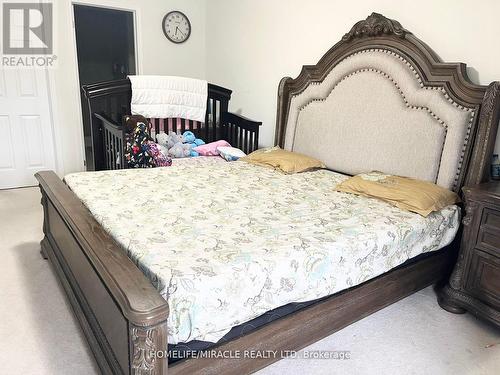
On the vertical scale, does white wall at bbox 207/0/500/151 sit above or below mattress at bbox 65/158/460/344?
above

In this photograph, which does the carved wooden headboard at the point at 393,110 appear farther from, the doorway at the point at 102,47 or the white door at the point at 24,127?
the doorway at the point at 102,47

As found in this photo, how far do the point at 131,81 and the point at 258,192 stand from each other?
1974 mm

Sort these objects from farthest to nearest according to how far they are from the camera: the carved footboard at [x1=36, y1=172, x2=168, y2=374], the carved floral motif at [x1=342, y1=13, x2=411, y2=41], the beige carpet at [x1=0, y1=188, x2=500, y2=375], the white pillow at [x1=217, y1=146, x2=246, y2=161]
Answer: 1. the white pillow at [x1=217, y1=146, x2=246, y2=161]
2. the carved floral motif at [x1=342, y1=13, x2=411, y2=41]
3. the beige carpet at [x1=0, y1=188, x2=500, y2=375]
4. the carved footboard at [x1=36, y1=172, x2=168, y2=374]

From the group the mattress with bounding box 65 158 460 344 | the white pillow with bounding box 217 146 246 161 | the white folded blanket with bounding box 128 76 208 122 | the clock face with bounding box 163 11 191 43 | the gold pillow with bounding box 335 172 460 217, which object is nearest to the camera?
the mattress with bounding box 65 158 460 344

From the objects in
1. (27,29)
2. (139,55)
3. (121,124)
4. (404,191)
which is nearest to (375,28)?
(404,191)

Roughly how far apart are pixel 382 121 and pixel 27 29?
3.55 m

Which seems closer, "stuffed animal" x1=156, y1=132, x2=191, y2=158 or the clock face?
"stuffed animal" x1=156, y1=132, x2=191, y2=158

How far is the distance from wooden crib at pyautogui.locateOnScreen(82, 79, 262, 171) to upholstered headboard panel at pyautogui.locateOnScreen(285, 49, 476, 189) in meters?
0.77

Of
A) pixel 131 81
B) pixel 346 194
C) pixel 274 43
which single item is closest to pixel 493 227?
pixel 346 194

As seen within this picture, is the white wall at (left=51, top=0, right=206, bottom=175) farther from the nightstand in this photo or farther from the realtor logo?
the nightstand

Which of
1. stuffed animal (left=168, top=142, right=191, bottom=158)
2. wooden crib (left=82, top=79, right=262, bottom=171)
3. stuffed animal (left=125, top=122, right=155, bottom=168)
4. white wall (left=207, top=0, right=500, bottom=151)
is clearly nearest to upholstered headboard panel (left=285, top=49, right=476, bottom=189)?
white wall (left=207, top=0, right=500, bottom=151)

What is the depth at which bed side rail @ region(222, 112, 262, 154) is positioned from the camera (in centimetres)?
361

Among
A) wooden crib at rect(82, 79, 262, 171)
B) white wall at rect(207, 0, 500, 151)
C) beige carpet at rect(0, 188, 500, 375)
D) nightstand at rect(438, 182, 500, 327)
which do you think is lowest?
beige carpet at rect(0, 188, 500, 375)

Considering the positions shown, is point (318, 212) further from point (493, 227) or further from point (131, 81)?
point (131, 81)
